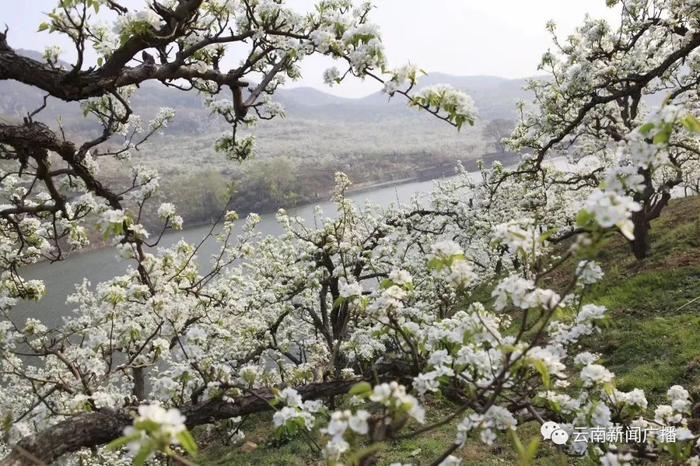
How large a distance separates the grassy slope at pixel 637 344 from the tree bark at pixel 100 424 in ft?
11.9

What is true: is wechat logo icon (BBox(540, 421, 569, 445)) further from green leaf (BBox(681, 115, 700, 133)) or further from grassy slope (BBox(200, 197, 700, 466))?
grassy slope (BBox(200, 197, 700, 466))

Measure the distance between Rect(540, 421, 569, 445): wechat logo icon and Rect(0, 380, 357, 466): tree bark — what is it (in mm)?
1567

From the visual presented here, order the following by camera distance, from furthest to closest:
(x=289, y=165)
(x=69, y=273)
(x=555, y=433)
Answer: (x=289, y=165) → (x=69, y=273) → (x=555, y=433)

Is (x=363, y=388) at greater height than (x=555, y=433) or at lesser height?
greater

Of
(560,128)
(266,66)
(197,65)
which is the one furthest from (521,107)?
(197,65)

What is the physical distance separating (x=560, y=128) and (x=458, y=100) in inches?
288

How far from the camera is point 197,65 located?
17.7 ft

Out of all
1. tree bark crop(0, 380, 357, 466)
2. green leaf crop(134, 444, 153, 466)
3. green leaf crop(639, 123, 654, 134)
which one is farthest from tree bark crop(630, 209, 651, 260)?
green leaf crop(134, 444, 153, 466)

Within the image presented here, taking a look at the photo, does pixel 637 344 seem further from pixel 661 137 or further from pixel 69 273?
pixel 69 273

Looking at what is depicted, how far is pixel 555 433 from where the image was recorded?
3373 millimetres

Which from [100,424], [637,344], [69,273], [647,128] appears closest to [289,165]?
[69,273]

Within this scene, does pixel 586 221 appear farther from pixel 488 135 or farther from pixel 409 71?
pixel 488 135

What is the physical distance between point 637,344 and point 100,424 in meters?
9.59

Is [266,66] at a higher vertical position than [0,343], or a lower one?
higher
